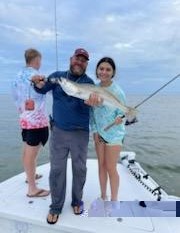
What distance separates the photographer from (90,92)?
3600 mm

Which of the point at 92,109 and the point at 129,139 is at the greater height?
the point at 92,109

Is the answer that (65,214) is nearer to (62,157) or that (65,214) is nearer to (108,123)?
(62,157)

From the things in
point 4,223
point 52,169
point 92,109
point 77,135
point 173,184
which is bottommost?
point 173,184

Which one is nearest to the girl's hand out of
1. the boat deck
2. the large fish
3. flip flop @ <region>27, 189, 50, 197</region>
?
the large fish

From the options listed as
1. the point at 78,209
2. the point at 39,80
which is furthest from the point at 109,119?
the point at 78,209

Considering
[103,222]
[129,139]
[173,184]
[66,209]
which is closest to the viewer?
[103,222]

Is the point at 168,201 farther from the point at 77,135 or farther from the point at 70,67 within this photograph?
the point at 70,67

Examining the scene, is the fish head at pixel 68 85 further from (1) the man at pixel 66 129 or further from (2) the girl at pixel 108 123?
(2) the girl at pixel 108 123

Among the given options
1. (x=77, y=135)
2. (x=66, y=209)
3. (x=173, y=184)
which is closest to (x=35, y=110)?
(x=77, y=135)

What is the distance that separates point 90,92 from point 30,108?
3.14 feet

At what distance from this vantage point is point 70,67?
3.83 metres

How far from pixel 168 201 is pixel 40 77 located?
2128 mm

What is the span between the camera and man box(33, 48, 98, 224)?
3.78 metres

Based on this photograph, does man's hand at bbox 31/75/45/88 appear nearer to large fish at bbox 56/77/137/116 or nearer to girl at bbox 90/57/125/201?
large fish at bbox 56/77/137/116
